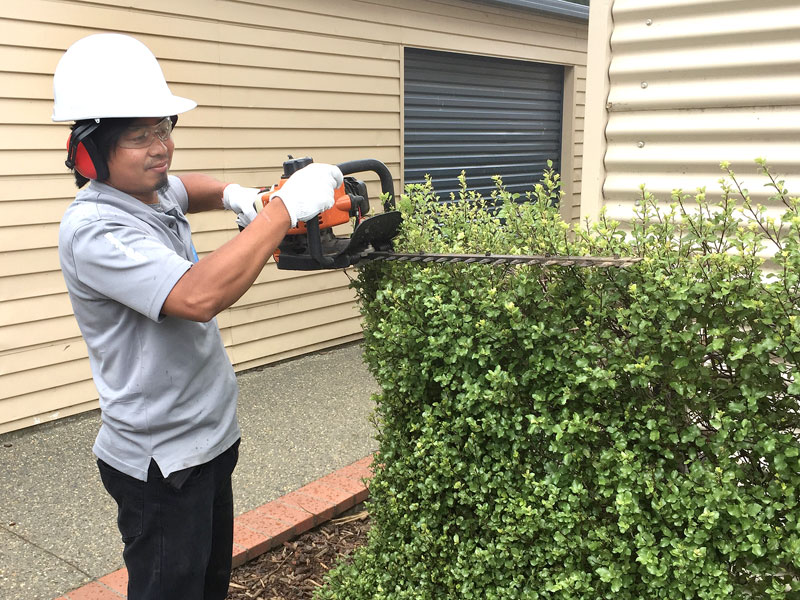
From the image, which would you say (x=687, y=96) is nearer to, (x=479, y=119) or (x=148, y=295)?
(x=148, y=295)

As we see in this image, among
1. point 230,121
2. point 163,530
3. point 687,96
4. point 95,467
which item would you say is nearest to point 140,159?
point 163,530

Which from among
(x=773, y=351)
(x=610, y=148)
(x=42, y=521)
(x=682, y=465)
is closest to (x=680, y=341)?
(x=773, y=351)

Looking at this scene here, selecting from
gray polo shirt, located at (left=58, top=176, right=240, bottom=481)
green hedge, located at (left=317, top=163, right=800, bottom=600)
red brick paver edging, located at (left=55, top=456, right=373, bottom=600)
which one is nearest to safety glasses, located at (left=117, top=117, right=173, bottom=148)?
gray polo shirt, located at (left=58, top=176, right=240, bottom=481)

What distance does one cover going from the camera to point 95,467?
424cm

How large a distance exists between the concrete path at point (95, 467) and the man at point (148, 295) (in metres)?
0.71

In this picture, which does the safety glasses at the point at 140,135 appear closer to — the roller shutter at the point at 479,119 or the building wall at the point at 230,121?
the building wall at the point at 230,121

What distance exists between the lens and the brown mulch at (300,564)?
10.2 ft

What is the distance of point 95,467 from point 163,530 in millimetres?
2442

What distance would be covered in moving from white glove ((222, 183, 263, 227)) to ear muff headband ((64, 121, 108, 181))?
510 mm

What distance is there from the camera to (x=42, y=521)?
3629 mm

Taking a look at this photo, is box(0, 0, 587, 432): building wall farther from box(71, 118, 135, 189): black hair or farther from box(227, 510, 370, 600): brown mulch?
box(71, 118, 135, 189): black hair

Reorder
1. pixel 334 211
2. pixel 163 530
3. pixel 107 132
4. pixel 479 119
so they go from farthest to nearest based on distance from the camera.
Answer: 1. pixel 479 119
2. pixel 334 211
3. pixel 163 530
4. pixel 107 132

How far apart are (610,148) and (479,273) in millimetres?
1558

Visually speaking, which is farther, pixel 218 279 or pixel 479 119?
pixel 479 119
